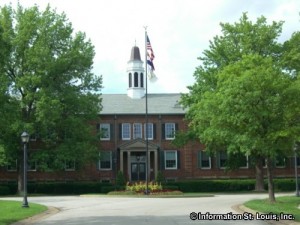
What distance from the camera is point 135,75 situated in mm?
68062

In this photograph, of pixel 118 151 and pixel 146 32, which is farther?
pixel 118 151

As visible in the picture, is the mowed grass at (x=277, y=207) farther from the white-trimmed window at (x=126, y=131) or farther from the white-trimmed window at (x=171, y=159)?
the white-trimmed window at (x=126, y=131)

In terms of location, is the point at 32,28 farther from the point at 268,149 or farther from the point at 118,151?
the point at 268,149

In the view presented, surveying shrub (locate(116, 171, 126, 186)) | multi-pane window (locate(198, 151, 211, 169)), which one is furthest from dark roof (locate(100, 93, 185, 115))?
shrub (locate(116, 171, 126, 186))

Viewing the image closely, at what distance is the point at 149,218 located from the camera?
67.7 ft

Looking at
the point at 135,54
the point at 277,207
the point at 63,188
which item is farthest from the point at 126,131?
the point at 277,207

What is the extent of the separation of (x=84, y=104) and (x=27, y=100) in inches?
214

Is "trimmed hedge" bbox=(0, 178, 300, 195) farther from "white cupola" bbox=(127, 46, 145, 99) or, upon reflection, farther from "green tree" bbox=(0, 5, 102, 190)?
"white cupola" bbox=(127, 46, 145, 99)

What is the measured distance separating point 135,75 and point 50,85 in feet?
67.4

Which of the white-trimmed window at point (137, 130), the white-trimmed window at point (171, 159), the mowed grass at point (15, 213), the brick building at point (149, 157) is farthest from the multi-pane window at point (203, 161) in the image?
the mowed grass at point (15, 213)

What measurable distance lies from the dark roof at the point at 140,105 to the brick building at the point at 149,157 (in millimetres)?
119

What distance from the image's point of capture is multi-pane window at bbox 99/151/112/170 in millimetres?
61781

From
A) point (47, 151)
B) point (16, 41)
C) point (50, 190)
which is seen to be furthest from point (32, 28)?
point (50, 190)

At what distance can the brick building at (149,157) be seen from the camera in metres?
60.9
